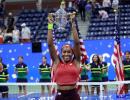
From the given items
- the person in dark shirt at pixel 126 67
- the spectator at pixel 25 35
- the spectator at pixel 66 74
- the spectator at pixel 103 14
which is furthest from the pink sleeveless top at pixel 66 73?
the spectator at pixel 103 14

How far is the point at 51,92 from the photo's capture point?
16.0 metres

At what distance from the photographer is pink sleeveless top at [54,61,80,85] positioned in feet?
22.6

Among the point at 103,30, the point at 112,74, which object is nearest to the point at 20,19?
the point at 103,30

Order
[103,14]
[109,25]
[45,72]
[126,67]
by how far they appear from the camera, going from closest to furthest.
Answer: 1. [126,67]
2. [45,72]
3. [109,25]
4. [103,14]

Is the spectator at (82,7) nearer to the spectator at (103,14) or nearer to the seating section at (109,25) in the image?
the seating section at (109,25)

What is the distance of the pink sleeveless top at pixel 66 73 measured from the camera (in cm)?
690

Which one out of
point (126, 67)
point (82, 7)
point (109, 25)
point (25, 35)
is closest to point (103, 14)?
point (109, 25)

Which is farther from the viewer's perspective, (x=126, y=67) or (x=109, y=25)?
(x=109, y=25)

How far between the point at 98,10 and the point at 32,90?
7.76 m

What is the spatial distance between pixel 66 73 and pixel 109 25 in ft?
57.5

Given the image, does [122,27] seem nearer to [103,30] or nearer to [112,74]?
[103,30]

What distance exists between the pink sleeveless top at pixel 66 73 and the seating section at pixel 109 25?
53.5ft

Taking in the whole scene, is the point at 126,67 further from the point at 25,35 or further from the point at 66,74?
the point at 66,74

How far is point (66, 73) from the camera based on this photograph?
22.7 ft
